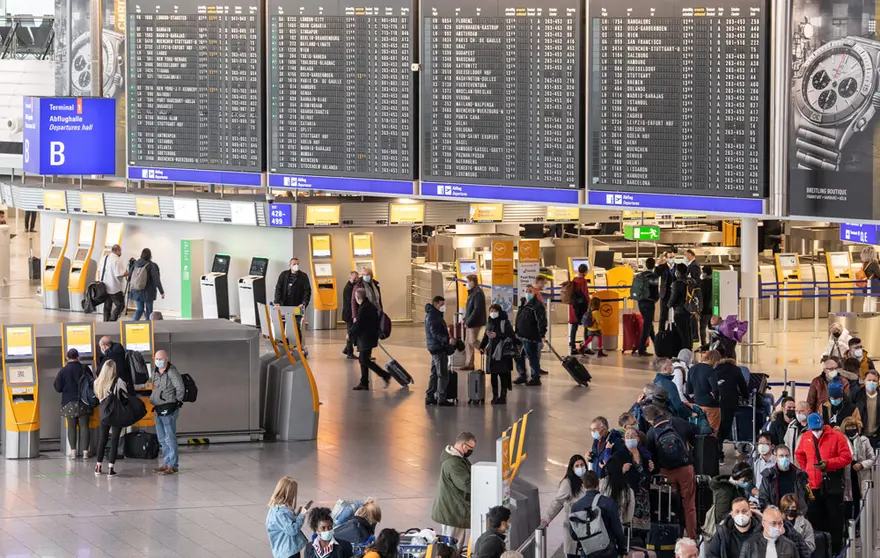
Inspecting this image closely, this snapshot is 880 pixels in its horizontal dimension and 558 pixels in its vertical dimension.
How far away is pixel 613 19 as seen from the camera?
15.2 meters

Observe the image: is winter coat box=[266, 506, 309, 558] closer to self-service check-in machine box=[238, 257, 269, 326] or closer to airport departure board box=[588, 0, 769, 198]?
airport departure board box=[588, 0, 769, 198]

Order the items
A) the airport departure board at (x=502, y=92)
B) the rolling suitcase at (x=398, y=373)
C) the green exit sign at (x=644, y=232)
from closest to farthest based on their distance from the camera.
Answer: the airport departure board at (x=502, y=92) → the rolling suitcase at (x=398, y=373) → the green exit sign at (x=644, y=232)

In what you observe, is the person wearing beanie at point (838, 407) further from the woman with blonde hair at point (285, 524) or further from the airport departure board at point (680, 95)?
the woman with blonde hair at point (285, 524)

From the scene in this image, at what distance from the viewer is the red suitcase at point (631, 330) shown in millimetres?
22516

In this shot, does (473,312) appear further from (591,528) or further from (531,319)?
(591,528)

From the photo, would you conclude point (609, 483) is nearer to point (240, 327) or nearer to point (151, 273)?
point (240, 327)

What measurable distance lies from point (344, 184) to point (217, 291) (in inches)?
338

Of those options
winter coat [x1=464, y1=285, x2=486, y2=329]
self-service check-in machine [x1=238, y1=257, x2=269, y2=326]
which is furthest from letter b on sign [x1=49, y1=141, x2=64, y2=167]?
winter coat [x1=464, y1=285, x2=486, y2=329]

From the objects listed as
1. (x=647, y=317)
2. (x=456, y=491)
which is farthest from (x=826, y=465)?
(x=647, y=317)

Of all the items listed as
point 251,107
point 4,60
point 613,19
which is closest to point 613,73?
point 613,19

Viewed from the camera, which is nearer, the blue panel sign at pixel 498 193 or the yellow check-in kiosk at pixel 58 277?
the blue panel sign at pixel 498 193

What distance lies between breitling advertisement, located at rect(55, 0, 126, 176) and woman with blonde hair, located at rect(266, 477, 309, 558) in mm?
15250

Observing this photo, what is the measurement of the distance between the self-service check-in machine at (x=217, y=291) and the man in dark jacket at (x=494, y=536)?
15.5 m

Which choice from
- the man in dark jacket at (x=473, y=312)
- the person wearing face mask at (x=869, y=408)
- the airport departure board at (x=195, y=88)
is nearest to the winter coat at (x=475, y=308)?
the man in dark jacket at (x=473, y=312)
